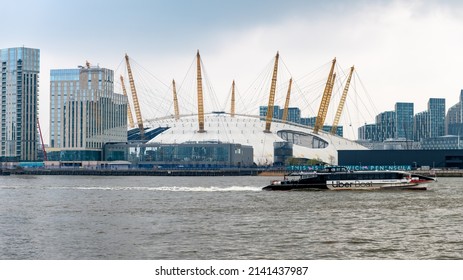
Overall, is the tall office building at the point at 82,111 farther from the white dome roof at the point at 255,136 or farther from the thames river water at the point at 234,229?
the thames river water at the point at 234,229

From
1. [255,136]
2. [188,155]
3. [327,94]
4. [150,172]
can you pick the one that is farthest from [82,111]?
[327,94]

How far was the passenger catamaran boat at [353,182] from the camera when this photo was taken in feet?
244

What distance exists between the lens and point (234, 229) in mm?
38219

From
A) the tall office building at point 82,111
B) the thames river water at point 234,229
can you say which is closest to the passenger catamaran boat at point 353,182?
the thames river water at point 234,229

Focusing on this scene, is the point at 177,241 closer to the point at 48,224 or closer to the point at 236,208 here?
the point at 48,224

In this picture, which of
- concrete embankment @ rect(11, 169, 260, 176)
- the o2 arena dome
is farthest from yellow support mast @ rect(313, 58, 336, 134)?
concrete embankment @ rect(11, 169, 260, 176)

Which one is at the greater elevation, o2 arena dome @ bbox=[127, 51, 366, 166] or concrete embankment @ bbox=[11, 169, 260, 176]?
o2 arena dome @ bbox=[127, 51, 366, 166]

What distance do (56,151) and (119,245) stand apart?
155687 mm

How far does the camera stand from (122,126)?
18875 cm

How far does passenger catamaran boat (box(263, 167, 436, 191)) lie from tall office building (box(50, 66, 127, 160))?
112202mm

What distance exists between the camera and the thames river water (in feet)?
99.7

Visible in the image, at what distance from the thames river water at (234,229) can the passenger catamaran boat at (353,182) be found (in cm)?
1346

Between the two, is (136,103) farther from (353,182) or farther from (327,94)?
(353,182)

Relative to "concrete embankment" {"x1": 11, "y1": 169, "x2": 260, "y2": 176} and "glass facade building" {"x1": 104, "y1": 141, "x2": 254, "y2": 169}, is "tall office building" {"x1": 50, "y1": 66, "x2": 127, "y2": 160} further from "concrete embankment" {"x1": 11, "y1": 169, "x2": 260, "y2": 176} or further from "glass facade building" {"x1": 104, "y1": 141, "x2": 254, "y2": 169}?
"concrete embankment" {"x1": 11, "y1": 169, "x2": 260, "y2": 176}
